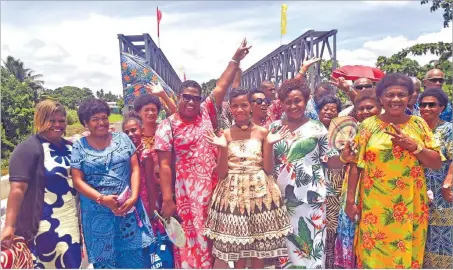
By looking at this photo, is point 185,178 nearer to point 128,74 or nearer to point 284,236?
point 284,236

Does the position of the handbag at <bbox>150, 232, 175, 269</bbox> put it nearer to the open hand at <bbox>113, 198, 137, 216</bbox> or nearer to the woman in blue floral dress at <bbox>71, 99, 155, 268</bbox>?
the woman in blue floral dress at <bbox>71, 99, 155, 268</bbox>

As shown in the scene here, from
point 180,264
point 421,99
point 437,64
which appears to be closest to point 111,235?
point 180,264

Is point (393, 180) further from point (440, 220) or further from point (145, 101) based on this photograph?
point (145, 101)

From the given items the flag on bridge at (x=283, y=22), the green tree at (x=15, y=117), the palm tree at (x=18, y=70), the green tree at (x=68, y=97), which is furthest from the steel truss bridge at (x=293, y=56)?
the palm tree at (x=18, y=70)

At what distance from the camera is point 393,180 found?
9.18 feet

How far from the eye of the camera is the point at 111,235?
9.92 feet

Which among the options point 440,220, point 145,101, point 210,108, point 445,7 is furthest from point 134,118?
point 445,7

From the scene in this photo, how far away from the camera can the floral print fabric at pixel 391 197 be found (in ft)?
9.14

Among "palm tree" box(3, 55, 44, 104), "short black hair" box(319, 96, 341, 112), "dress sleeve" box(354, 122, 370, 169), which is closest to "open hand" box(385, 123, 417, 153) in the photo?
"dress sleeve" box(354, 122, 370, 169)

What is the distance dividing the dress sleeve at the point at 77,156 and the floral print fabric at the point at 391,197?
193 centimetres

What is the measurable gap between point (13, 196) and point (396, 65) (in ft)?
76.9

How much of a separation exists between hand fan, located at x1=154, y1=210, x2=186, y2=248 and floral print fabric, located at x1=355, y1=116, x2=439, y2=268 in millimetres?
1342

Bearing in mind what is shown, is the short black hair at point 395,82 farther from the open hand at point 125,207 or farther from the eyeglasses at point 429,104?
the open hand at point 125,207

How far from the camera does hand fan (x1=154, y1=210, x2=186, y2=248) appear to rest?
3.21m
